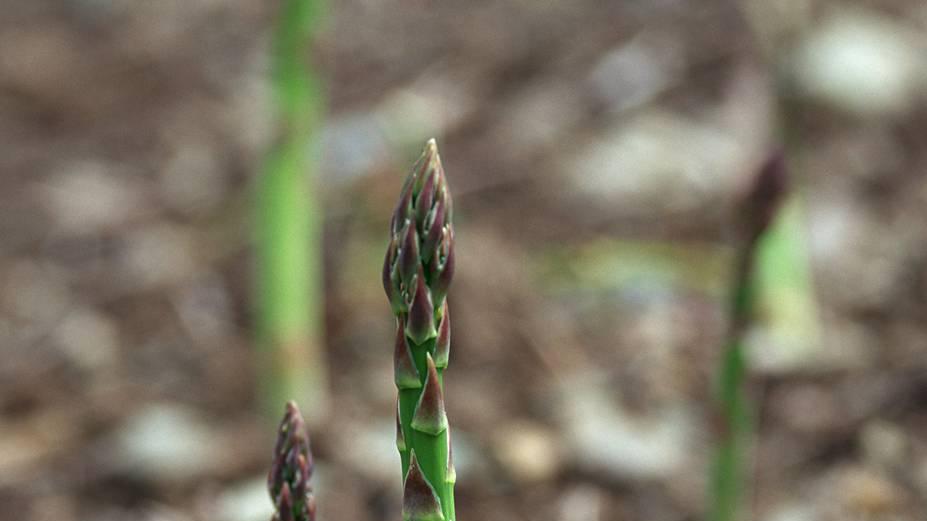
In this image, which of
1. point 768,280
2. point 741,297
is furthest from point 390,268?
point 768,280

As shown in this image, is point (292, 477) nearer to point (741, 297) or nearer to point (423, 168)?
point (423, 168)

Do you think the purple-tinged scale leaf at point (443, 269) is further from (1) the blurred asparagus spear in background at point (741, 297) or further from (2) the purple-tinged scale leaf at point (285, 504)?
(1) the blurred asparagus spear in background at point (741, 297)

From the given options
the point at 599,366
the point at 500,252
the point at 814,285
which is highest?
the point at 500,252

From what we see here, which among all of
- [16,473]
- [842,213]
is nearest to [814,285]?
[842,213]

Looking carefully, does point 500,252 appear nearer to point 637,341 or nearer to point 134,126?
point 637,341

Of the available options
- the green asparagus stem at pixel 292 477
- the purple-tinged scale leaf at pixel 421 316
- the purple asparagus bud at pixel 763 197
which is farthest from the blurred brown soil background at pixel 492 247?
the purple-tinged scale leaf at pixel 421 316

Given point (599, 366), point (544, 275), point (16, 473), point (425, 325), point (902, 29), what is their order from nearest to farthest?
point (425, 325) < point (16, 473) < point (599, 366) < point (544, 275) < point (902, 29)

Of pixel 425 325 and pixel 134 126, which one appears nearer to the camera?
pixel 425 325
